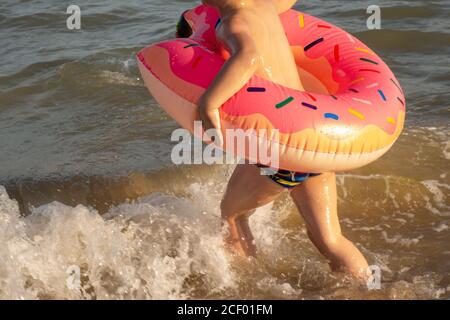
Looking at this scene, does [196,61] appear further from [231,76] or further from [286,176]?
[286,176]

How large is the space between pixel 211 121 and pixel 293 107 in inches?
14.7

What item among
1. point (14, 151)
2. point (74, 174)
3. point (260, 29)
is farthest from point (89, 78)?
point (260, 29)

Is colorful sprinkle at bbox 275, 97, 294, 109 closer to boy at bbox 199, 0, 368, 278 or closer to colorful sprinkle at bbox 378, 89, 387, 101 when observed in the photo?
boy at bbox 199, 0, 368, 278

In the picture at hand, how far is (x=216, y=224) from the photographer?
13.7 ft

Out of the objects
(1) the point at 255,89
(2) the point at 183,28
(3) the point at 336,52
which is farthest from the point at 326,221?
(2) the point at 183,28

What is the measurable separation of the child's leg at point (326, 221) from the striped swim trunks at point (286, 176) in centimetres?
5

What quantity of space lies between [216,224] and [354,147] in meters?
1.23

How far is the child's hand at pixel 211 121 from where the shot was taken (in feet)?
10.0

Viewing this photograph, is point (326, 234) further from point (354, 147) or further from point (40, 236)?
point (40, 236)

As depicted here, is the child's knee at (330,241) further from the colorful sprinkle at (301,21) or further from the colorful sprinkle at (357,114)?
the colorful sprinkle at (301,21)

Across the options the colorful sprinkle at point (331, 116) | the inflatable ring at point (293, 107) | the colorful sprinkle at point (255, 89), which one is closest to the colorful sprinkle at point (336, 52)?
the inflatable ring at point (293, 107)

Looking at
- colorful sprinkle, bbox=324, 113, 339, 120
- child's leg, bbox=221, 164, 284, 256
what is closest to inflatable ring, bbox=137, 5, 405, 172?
colorful sprinkle, bbox=324, 113, 339, 120

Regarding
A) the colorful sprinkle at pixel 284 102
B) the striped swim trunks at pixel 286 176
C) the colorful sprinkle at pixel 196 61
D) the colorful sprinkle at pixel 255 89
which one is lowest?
the striped swim trunks at pixel 286 176

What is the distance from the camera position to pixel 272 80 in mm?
3316
